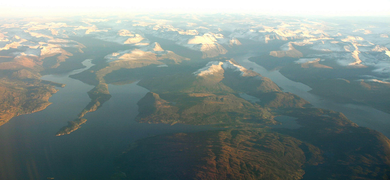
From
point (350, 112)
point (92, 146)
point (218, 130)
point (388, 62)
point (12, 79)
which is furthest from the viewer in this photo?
point (388, 62)

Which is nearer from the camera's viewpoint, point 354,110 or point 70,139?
point 70,139

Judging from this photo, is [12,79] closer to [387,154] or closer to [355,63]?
[387,154]

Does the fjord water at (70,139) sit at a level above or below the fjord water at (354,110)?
below

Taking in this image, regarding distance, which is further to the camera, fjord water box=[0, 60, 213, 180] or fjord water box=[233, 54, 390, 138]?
fjord water box=[233, 54, 390, 138]

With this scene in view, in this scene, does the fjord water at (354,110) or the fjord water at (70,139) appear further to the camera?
the fjord water at (354,110)

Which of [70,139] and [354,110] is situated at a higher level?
[354,110]

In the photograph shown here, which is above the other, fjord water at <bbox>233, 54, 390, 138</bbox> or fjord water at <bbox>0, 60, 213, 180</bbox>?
fjord water at <bbox>233, 54, 390, 138</bbox>

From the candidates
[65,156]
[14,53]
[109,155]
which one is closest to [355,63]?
[109,155]

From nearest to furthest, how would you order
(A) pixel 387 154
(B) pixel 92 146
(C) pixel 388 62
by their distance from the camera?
(A) pixel 387 154, (B) pixel 92 146, (C) pixel 388 62
